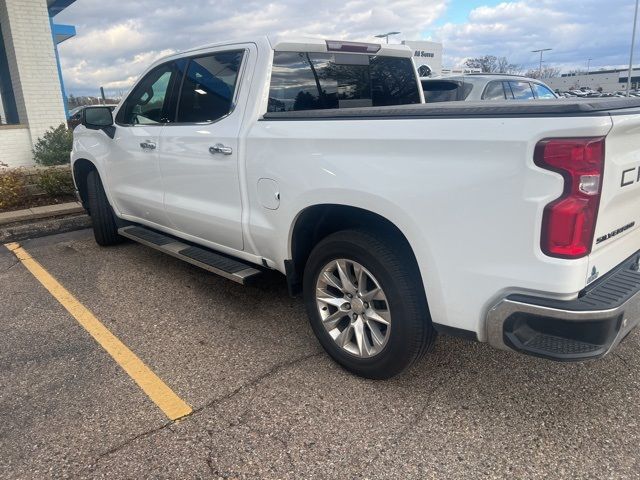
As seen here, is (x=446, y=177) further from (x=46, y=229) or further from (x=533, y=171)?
(x=46, y=229)

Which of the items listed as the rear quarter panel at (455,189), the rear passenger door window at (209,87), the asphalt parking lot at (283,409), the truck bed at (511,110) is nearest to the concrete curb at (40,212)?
the asphalt parking lot at (283,409)

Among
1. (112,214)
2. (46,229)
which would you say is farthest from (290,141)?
(46,229)

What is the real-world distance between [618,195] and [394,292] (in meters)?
1.10

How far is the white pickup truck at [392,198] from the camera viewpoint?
6.84 feet

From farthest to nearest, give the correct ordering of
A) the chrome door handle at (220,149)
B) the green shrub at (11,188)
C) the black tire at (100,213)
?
the green shrub at (11,188), the black tire at (100,213), the chrome door handle at (220,149)

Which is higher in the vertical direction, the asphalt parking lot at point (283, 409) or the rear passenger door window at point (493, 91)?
the rear passenger door window at point (493, 91)

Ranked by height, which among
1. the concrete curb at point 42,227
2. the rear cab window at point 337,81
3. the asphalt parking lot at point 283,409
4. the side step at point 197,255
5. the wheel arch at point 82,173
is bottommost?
the asphalt parking lot at point 283,409

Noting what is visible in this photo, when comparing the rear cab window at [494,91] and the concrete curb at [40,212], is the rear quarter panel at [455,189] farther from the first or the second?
the rear cab window at [494,91]

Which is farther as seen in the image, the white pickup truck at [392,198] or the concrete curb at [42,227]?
the concrete curb at [42,227]

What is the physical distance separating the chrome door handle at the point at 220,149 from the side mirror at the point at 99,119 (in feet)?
5.73

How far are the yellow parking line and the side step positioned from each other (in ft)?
2.48

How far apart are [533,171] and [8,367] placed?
3252 millimetres

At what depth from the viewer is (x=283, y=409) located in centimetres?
278

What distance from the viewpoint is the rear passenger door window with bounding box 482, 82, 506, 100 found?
8.07 meters
